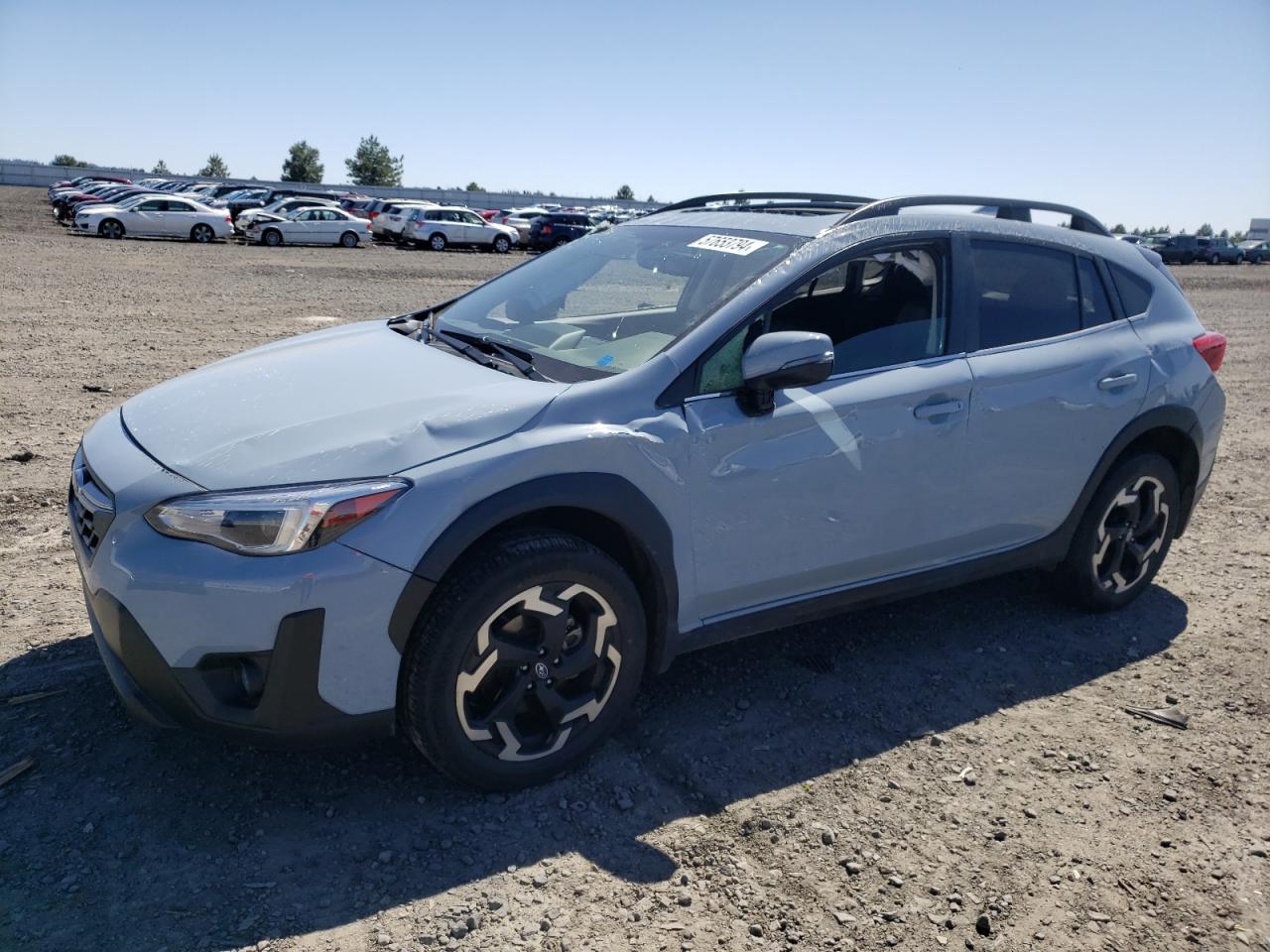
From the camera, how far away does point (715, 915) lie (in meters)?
2.74

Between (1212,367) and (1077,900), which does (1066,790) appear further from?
(1212,367)

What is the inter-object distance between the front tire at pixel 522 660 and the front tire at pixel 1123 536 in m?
2.35

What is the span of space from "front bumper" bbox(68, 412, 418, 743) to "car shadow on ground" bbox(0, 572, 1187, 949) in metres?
0.35

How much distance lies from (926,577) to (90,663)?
10.5 ft

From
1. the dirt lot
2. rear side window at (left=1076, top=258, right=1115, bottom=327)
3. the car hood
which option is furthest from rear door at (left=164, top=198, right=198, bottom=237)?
rear side window at (left=1076, top=258, right=1115, bottom=327)

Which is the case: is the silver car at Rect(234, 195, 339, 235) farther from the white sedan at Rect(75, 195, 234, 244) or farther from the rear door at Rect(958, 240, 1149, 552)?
the rear door at Rect(958, 240, 1149, 552)

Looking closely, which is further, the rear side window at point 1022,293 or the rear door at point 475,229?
the rear door at point 475,229

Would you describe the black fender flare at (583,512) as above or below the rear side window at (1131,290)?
below

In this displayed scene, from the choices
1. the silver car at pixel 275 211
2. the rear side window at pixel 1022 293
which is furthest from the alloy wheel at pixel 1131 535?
the silver car at pixel 275 211

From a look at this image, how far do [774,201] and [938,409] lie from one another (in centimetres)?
145

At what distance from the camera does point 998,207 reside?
14.8 feet

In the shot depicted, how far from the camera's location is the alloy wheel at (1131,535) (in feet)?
15.3

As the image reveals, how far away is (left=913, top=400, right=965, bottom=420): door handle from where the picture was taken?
381 centimetres

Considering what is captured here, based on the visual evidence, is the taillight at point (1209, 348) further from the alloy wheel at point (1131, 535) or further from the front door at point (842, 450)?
the front door at point (842, 450)
